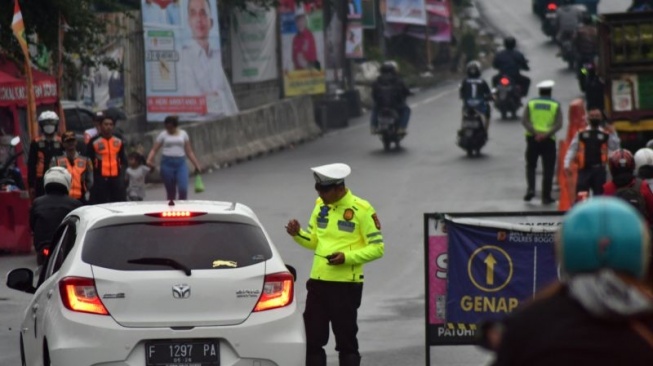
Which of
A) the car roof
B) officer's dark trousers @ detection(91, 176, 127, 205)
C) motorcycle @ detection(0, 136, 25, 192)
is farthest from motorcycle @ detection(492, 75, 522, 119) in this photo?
the car roof

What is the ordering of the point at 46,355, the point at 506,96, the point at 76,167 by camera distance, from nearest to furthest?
the point at 46,355
the point at 76,167
the point at 506,96

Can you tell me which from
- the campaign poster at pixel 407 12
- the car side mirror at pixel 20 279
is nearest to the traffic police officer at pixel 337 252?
the car side mirror at pixel 20 279

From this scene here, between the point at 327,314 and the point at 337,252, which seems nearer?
the point at 337,252

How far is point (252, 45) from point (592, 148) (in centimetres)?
1587

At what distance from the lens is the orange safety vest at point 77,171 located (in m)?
17.1

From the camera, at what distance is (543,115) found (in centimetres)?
2288

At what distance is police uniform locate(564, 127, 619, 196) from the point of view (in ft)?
65.1

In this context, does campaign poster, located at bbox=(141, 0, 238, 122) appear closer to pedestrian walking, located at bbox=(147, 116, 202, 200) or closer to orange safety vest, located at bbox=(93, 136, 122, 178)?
pedestrian walking, located at bbox=(147, 116, 202, 200)

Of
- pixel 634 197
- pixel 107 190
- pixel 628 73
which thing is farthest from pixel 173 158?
pixel 634 197

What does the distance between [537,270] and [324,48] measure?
2701 centimetres

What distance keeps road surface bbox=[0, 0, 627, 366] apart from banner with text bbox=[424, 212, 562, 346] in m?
1.55

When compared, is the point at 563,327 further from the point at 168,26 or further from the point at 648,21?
the point at 168,26

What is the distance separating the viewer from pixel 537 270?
34.7ft

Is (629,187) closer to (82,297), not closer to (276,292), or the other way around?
(276,292)
